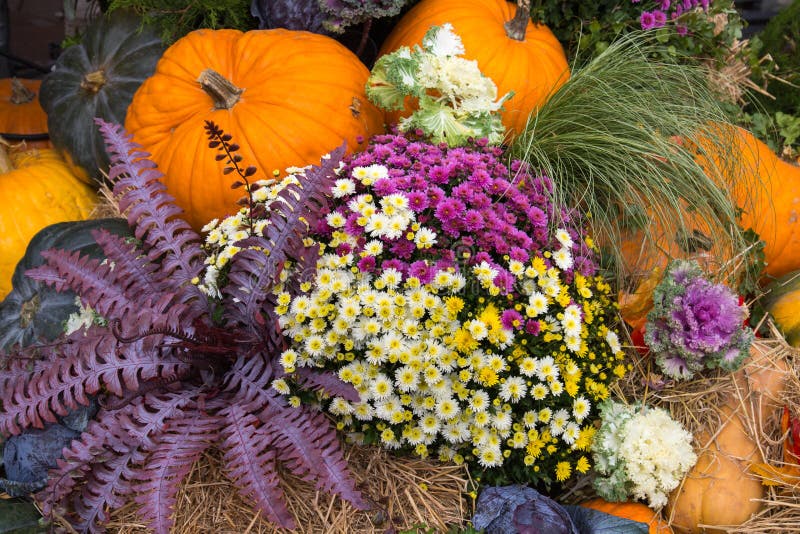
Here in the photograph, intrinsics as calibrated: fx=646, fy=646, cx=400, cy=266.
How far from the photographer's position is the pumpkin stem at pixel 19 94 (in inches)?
135

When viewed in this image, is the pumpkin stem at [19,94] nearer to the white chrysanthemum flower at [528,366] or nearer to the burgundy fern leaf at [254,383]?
the burgundy fern leaf at [254,383]

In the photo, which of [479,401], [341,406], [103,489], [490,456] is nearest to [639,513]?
[490,456]

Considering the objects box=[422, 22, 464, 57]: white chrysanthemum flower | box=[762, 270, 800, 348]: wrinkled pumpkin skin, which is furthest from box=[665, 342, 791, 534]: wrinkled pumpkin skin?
box=[422, 22, 464, 57]: white chrysanthemum flower

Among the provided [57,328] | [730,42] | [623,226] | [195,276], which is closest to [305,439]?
[195,276]

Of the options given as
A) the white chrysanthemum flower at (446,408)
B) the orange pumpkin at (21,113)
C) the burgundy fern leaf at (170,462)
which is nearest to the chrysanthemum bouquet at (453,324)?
the white chrysanthemum flower at (446,408)

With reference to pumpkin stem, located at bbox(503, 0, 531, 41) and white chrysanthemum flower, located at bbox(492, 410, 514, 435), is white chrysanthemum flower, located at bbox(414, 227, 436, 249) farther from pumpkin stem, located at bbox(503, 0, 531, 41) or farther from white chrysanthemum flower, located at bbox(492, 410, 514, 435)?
pumpkin stem, located at bbox(503, 0, 531, 41)

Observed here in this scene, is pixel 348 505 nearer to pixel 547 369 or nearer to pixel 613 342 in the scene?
pixel 547 369

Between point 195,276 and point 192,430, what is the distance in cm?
50

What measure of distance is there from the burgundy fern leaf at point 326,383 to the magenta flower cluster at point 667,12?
6.45 ft

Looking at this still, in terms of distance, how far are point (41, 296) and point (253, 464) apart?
4.11ft

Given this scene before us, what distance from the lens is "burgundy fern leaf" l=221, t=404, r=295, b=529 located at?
1.57 meters

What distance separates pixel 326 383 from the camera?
5.63 ft

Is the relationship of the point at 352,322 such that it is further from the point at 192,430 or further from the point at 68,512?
the point at 68,512

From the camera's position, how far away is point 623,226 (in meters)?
2.26
